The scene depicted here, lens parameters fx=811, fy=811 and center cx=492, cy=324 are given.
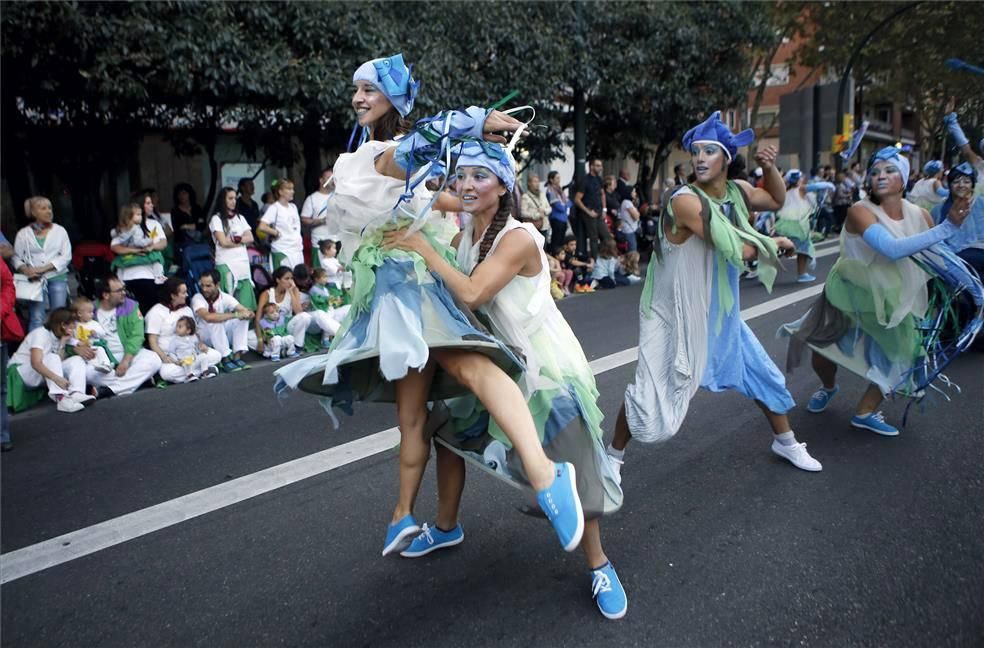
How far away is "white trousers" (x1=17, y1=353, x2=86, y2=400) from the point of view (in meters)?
6.59

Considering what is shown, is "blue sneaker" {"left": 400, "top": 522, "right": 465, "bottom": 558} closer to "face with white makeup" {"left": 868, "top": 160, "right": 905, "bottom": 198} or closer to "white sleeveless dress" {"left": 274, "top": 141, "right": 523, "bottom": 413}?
"white sleeveless dress" {"left": 274, "top": 141, "right": 523, "bottom": 413}

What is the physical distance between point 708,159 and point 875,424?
7.06ft

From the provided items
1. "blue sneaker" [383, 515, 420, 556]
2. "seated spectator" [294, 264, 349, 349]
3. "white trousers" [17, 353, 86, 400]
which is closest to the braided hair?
"blue sneaker" [383, 515, 420, 556]

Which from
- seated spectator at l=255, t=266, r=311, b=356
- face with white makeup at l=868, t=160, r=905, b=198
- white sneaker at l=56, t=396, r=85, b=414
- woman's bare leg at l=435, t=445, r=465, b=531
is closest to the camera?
woman's bare leg at l=435, t=445, r=465, b=531

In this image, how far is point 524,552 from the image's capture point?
11.6ft

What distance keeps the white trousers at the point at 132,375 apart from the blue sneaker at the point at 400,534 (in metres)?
4.72

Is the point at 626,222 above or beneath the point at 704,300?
beneath

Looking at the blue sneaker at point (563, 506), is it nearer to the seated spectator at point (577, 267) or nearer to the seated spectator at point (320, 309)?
the seated spectator at point (320, 309)

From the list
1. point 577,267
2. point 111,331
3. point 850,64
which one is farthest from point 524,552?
point 850,64

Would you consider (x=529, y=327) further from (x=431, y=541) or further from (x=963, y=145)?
(x=963, y=145)

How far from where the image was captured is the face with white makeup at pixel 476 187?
302 centimetres

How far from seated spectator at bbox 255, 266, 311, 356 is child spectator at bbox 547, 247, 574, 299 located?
13.1 ft

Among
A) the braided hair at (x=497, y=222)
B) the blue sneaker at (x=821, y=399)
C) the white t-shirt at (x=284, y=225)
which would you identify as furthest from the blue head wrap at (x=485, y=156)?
the white t-shirt at (x=284, y=225)

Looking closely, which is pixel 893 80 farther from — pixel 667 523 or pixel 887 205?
pixel 667 523
